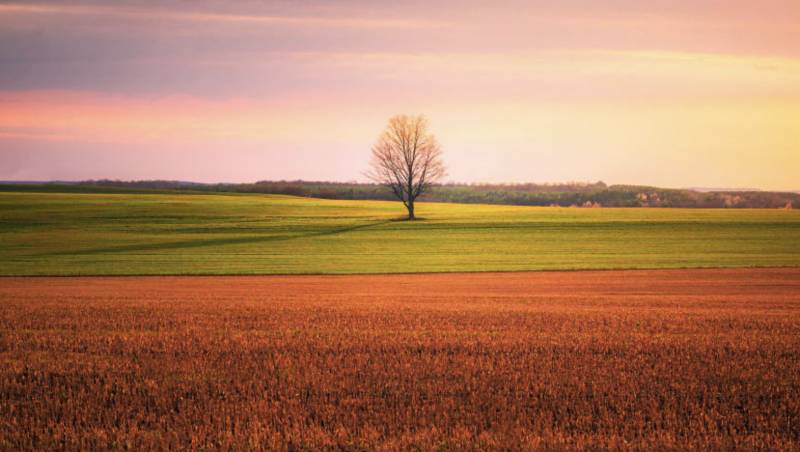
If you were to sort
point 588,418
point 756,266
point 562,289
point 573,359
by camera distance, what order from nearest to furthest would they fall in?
point 588,418 < point 573,359 < point 562,289 < point 756,266

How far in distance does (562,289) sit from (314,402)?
18120 mm

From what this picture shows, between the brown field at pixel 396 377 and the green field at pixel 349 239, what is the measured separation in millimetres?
18474

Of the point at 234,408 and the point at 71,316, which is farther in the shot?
the point at 71,316

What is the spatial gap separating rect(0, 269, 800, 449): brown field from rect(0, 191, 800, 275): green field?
1847 centimetres

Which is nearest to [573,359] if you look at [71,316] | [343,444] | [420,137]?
[343,444]

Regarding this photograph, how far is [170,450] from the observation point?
6453 mm

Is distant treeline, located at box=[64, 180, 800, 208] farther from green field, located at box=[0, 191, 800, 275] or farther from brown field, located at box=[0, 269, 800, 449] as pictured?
brown field, located at box=[0, 269, 800, 449]

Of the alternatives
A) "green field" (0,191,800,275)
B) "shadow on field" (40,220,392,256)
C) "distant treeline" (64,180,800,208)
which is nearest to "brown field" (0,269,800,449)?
"green field" (0,191,800,275)

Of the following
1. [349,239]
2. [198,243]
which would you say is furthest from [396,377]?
[198,243]

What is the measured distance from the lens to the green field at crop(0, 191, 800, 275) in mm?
34750

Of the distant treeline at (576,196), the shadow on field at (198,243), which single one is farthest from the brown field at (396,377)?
the distant treeline at (576,196)

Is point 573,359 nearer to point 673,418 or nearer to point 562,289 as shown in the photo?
point 673,418

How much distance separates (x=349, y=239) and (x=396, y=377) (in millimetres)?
39835

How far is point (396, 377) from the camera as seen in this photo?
8.85 meters
